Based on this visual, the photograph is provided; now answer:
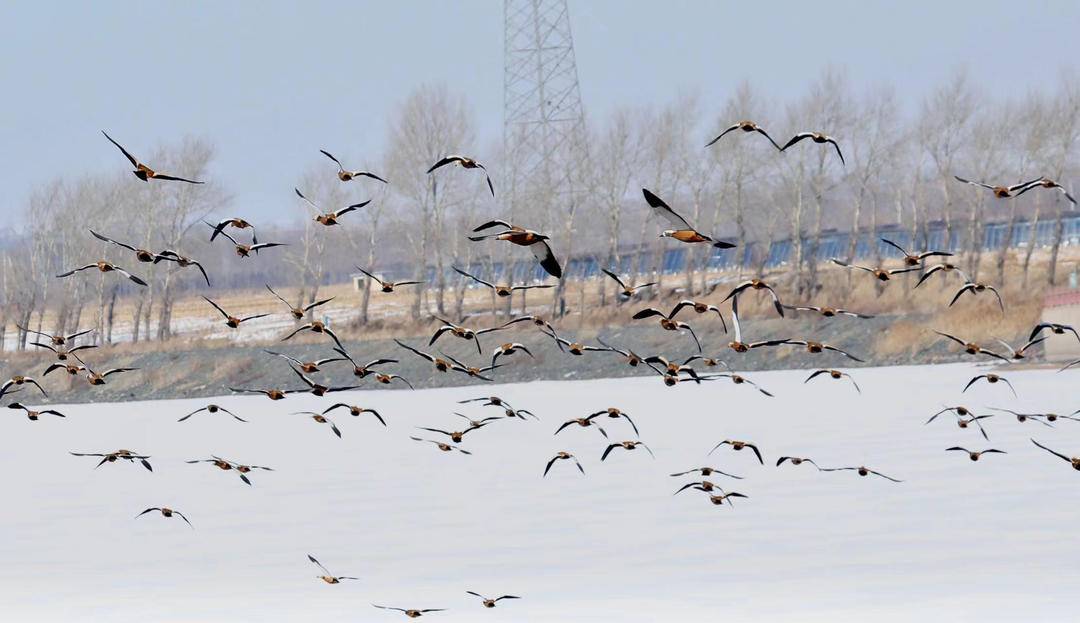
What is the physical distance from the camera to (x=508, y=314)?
79.4 m

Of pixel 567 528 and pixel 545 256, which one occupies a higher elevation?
pixel 545 256

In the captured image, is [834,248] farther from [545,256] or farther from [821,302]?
[545,256]

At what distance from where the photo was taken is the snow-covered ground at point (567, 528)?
22.1 meters

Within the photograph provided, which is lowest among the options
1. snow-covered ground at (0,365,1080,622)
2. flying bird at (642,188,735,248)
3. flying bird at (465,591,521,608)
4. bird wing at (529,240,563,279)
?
snow-covered ground at (0,365,1080,622)

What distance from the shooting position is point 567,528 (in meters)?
27.9

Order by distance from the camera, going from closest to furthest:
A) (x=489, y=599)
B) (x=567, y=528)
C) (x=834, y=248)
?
(x=489, y=599) → (x=567, y=528) → (x=834, y=248)

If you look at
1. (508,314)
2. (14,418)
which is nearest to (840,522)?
(14,418)

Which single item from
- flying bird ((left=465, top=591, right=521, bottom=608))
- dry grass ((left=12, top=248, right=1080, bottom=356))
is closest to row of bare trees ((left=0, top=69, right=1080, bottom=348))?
dry grass ((left=12, top=248, right=1080, bottom=356))

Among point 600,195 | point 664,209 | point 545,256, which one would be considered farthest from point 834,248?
point 545,256

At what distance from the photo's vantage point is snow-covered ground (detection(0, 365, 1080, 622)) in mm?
22109

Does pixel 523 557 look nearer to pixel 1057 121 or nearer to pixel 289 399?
pixel 289 399

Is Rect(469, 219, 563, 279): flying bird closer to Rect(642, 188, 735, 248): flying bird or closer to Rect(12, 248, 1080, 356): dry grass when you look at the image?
Rect(642, 188, 735, 248): flying bird

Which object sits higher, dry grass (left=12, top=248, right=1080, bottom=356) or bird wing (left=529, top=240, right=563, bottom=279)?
bird wing (left=529, top=240, right=563, bottom=279)

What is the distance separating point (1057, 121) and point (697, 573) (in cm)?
7178
